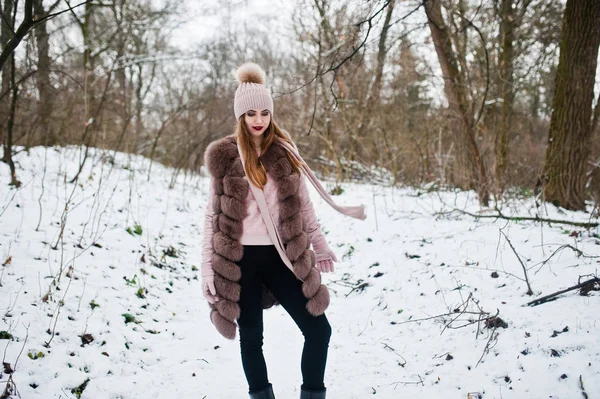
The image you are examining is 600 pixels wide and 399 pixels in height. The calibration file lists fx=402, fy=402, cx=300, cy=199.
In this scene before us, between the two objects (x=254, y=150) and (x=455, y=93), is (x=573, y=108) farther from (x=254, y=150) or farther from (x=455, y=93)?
(x=254, y=150)

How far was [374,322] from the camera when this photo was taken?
3711 millimetres

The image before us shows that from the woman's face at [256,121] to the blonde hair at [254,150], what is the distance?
37 mm

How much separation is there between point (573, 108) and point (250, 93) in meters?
4.67

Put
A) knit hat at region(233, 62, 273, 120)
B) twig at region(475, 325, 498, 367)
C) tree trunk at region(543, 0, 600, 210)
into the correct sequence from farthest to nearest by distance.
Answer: tree trunk at region(543, 0, 600, 210), twig at region(475, 325, 498, 367), knit hat at region(233, 62, 273, 120)

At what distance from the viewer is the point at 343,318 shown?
391cm

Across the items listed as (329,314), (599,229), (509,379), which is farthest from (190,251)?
(599,229)

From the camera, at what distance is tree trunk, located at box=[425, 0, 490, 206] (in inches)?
241

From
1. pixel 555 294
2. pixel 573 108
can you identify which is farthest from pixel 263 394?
pixel 573 108

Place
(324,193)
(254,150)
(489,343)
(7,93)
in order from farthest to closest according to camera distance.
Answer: (7,93) < (489,343) < (324,193) < (254,150)

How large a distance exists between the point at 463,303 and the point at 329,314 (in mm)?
1324

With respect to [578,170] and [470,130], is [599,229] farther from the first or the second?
[470,130]

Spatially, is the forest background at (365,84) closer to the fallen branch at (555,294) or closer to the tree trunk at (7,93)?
the tree trunk at (7,93)

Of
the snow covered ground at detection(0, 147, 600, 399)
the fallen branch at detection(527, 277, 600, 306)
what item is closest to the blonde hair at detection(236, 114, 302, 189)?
the snow covered ground at detection(0, 147, 600, 399)

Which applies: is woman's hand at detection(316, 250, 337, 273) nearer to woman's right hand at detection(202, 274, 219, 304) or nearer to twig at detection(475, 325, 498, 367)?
woman's right hand at detection(202, 274, 219, 304)
